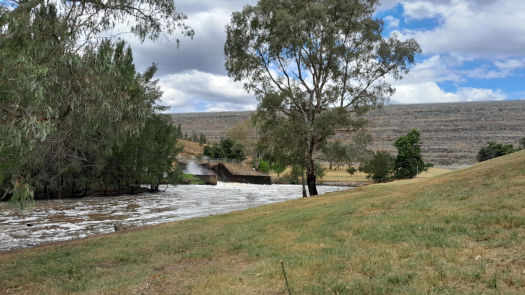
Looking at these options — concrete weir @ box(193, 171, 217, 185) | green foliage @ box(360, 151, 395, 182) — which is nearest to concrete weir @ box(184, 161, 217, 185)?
concrete weir @ box(193, 171, 217, 185)

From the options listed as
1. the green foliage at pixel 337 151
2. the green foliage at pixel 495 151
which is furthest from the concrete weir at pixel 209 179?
the green foliage at pixel 495 151

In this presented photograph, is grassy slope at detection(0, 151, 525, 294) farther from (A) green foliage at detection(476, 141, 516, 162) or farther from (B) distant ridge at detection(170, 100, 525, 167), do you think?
(B) distant ridge at detection(170, 100, 525, 167)

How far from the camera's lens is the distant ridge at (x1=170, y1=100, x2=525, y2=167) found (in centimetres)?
7981

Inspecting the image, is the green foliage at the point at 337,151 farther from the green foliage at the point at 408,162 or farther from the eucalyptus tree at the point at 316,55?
the green foliage at the point at 408,162

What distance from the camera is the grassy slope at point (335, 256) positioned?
5027mm

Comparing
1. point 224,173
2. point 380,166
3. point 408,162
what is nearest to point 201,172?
point 224,173

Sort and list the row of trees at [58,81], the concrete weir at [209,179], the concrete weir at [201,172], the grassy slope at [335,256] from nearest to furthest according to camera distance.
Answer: the grassy slope at [335,256] < the row of trees at [58,81] < the concrete weir at [209,179] < the concrete weir at [201,172]

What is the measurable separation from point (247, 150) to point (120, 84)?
70414 millimetres

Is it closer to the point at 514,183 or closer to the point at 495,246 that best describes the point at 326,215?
the point at 514,183

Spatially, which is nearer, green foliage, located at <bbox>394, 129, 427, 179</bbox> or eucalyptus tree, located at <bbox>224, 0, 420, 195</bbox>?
eucalyptus tree, located at <bbox>224, 0, 420, 195</bbox>

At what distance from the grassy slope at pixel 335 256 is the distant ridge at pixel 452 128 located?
190 feet

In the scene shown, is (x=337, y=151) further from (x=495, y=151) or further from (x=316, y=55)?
(x=495, y=151)

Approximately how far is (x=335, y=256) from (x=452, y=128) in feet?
340

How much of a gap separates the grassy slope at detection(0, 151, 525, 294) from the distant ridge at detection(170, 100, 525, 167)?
190 ft
